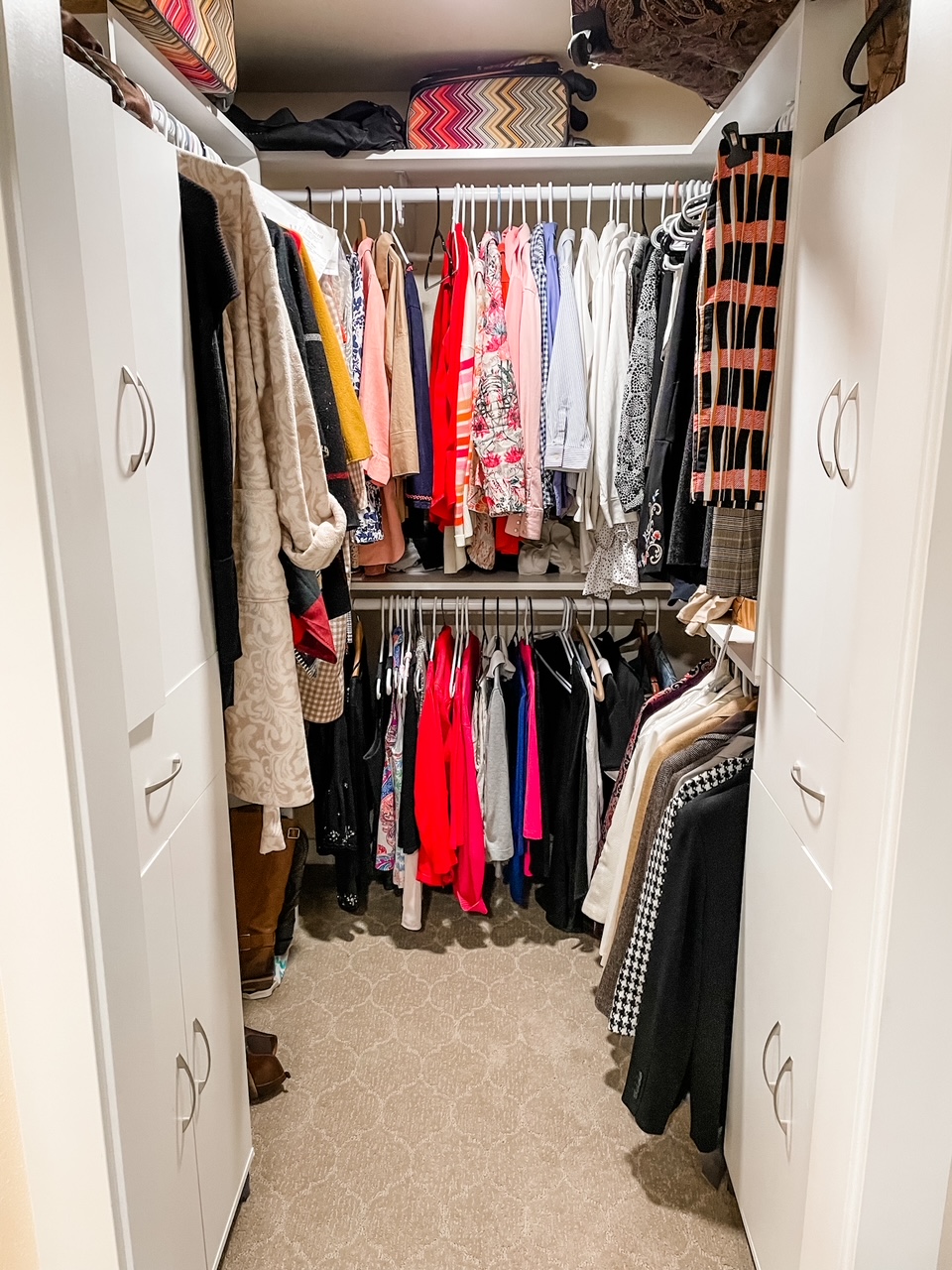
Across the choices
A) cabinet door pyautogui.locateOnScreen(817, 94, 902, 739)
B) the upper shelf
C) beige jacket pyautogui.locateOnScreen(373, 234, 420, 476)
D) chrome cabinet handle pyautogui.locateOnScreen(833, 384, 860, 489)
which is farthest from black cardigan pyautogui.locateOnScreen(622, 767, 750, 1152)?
the upper shelf

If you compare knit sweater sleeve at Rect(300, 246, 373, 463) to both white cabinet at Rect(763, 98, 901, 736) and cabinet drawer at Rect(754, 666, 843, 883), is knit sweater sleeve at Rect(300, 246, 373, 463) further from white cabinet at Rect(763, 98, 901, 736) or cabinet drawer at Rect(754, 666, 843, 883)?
cabinet drawer at Rect(754, 666, 843, 883)

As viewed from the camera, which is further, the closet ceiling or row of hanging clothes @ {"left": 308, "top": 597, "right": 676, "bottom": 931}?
row of hanging clothes @ {"left": 308, "top": 597, "right": 676, "bottom": 931}

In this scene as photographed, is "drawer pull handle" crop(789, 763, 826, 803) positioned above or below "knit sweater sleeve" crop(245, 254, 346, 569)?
below

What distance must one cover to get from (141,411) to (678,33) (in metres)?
1.01

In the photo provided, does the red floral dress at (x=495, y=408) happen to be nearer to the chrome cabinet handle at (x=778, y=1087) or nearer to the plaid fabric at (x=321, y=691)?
the plaid fabric at (x=321, y=691)

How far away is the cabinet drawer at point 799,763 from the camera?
118cm

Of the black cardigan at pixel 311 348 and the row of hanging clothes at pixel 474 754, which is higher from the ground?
the black cardigan at pixel 311 348

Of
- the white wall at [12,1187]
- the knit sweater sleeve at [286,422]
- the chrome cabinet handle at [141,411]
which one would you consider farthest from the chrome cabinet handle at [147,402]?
the white wall at [12,1187]

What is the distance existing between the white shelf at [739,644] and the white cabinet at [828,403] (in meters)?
0.22

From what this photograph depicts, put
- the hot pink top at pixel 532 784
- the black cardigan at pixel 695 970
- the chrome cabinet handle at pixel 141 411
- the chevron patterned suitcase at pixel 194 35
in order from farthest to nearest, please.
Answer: the hot pink top at pixel 532 784 < the black cardigan at pixel 695 970 < the chevron patterned suitcase at pixel 194 35 < the chrome cabinet handle at pixel 141 411

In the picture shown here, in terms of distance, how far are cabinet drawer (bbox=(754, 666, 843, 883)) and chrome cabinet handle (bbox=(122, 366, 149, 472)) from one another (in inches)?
38.2

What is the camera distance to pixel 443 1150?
1.84 metres

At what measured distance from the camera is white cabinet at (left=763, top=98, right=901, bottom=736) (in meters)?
1.06

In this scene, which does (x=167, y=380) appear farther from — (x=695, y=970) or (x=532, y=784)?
(x=532, y=784)
